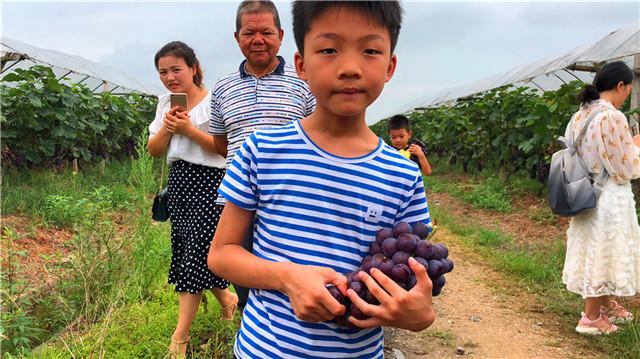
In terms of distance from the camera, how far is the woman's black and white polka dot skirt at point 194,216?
2584 mm

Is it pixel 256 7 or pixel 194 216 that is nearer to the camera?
pixel 256 7

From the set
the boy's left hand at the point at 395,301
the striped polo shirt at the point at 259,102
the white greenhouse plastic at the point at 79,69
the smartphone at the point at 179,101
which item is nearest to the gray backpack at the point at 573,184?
the striped polo shirt at the point at 259,102

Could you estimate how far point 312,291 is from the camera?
103 centimetres

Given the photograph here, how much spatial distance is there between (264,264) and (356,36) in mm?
537

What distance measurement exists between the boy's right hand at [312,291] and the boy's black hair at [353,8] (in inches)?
20.4

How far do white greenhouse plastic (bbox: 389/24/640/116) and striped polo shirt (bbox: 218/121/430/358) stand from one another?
7.05 metres

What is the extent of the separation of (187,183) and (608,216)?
2.63 meters

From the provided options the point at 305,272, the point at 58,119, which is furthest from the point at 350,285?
the point at 58,119

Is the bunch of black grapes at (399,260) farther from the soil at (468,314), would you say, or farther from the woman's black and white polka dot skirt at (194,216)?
the soil at (468,314)

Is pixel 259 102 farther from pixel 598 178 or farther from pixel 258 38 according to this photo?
pixel 598 178

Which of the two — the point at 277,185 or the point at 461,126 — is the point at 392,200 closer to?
the point at 277,185

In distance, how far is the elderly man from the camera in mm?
2246

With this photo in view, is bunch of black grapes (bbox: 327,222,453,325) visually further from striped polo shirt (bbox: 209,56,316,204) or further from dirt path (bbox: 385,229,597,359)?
dirt path (bbox: 385,229,597,359)

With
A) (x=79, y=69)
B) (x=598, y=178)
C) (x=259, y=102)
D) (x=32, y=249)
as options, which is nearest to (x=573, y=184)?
(x=598, y=178)
